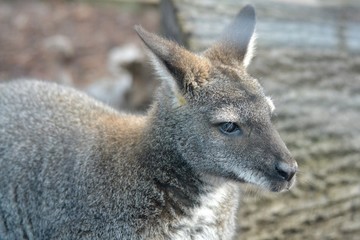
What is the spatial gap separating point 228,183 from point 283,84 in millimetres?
1965

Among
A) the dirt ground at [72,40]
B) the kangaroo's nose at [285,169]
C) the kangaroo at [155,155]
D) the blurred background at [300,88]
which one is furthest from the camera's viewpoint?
the dirt ground at [72,40]

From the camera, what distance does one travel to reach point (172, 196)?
448 cm

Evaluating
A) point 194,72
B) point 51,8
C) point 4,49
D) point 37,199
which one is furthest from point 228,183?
point 51,8

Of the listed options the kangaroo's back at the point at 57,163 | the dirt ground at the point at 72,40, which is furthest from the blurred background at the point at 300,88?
the kangaroo's back at the point at 57,163

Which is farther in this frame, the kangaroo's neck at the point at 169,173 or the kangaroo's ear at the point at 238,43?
the kangaroo's ear at the point at 238,43

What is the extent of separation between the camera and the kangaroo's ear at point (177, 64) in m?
4.16

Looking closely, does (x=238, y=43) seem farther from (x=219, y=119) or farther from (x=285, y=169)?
(x=285, y=169)

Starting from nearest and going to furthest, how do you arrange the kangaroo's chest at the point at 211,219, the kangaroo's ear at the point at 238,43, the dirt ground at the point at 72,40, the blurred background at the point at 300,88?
1. the kangaroo's chest at the point at 211,219
2. the kangaroo's ear at the point at 238,43
3. the blurred background at the point at 300,88
4. the dirt ground at the point at 72,40

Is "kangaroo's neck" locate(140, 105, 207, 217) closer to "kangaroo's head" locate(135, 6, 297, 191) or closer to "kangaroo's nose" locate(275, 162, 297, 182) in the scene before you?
A: "kangaroo's head" locate(135, 6, 297, 191)

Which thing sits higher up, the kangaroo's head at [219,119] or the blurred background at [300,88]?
the kangaroo's head at [219,119]

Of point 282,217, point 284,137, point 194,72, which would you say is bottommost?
point 282,217

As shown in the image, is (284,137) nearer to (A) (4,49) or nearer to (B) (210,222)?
(B) (210,222)

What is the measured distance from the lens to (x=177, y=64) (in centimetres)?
427

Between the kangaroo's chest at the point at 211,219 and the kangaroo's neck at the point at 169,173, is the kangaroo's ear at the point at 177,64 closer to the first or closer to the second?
the kangaroo's neck at the point at 169,173
